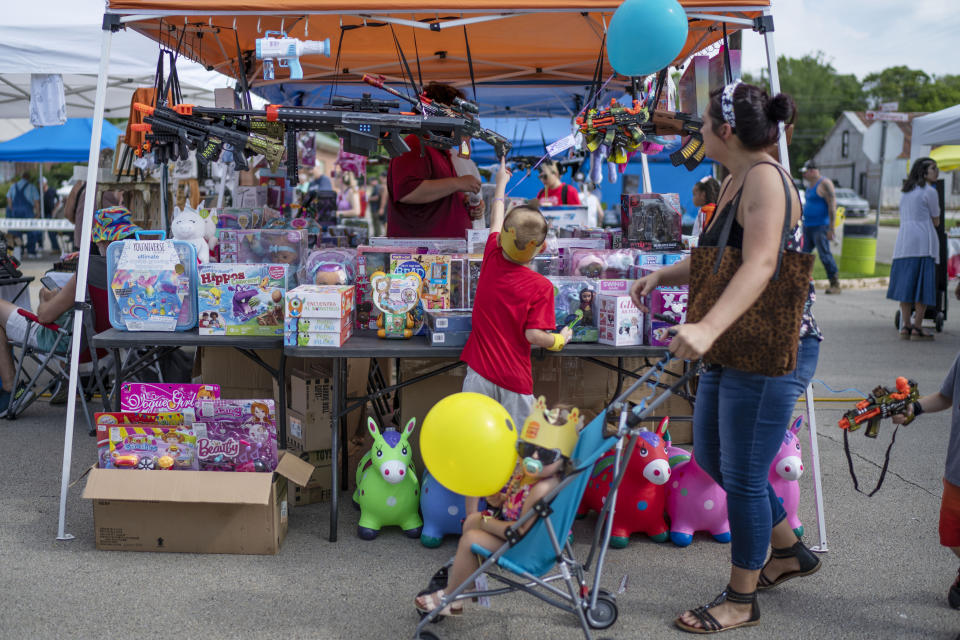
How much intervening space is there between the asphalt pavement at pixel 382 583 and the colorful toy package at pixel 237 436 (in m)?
0.42

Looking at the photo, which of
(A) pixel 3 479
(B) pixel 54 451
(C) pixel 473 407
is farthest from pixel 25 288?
(C) pixel 473 407

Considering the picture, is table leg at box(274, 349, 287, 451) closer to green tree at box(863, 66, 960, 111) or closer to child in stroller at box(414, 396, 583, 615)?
child in stroller at box(414, 396, 583, 615)

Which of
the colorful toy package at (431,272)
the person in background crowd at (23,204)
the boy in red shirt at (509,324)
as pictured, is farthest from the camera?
the person in background crowd at (23,204)

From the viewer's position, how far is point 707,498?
3893 mm

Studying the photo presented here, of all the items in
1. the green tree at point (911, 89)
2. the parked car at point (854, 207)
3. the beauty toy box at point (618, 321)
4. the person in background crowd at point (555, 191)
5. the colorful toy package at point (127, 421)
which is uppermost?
the green tree at point (911, 89)

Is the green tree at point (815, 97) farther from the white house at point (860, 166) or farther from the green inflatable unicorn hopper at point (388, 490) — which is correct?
the green inflatable unicorn hopper at point (388, 490)

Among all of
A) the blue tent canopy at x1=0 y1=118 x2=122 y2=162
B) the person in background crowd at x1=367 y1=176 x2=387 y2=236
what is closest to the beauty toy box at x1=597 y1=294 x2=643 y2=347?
the blue tent canopy at x1=0 y1=118 x2=122 y2=162

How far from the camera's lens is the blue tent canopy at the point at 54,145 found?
1470cm

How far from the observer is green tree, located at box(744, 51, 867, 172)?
230ft

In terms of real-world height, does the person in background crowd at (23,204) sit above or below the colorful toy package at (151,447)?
above

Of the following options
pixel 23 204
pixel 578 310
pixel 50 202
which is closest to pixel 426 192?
pixel 578 310

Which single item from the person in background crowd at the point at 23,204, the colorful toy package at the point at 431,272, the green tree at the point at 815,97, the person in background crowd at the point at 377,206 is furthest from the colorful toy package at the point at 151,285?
the green tree at the point at 815,97

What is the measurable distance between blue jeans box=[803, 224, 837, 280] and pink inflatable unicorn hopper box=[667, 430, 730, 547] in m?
9.72

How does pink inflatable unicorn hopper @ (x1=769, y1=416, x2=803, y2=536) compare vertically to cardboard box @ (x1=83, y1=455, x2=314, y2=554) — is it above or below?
above
